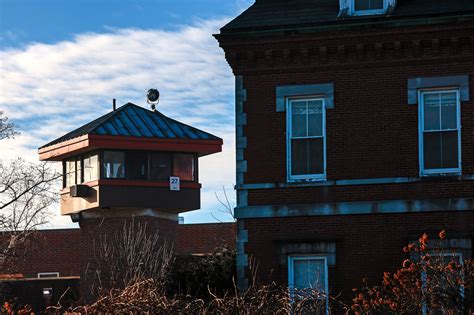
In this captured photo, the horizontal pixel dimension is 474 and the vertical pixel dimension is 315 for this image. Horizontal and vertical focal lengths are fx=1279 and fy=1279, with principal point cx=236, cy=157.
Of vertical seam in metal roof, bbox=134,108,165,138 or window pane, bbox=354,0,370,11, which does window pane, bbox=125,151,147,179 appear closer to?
vertical seam in metal roof, bbox=134,108,165,138

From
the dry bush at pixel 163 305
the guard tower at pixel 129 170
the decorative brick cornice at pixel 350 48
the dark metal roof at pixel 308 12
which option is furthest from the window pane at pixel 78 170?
the dry bush at pixel 163 305

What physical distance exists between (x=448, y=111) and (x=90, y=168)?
20.9m

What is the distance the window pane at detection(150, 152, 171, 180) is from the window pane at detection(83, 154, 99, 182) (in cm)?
209

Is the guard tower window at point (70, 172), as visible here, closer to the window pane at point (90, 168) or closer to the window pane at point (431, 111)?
the window pane at point (90, 168)

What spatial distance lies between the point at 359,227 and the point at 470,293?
7.00 metres

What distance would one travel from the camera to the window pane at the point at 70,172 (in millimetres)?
46969

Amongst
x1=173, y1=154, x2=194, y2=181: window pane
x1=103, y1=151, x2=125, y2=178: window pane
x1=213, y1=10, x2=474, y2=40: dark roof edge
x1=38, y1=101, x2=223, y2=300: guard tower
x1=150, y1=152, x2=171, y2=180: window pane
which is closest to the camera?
x1=213, y1=10, x2=474, y2=40: dark roof edge

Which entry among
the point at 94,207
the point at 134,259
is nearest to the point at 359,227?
the point at 134,259

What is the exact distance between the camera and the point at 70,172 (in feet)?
156

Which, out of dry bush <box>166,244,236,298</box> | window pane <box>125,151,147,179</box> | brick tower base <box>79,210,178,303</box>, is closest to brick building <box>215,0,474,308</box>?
dry bush <box>166,244,236,298</box>

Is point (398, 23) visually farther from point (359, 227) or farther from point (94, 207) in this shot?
point (94, 207)

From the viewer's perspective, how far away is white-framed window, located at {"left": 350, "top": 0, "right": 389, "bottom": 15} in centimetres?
2786

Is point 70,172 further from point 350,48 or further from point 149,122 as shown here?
point 350,48

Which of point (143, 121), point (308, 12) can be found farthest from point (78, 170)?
point (308, 12)
